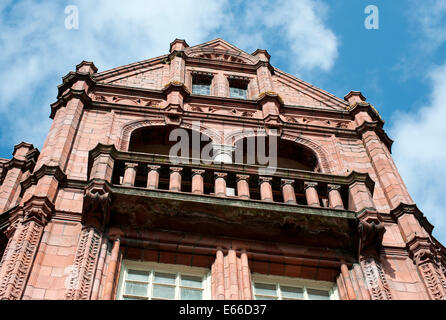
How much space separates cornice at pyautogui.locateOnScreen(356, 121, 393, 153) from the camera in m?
20.0

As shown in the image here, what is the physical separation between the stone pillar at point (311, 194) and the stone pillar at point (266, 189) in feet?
2.58

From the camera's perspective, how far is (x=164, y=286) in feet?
41.3

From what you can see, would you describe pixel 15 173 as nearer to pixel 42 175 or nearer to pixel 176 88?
pixel 42 175

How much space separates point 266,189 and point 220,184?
3.24 feet

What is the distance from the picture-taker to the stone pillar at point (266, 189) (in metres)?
14.4

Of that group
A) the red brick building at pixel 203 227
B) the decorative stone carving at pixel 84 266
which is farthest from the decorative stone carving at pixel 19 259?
the decorative stone carving at pixel 84 266

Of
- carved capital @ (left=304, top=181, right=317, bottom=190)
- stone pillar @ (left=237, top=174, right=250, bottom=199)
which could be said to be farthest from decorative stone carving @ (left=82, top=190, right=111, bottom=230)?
carved capital @ (left=304, top=181, right=317, bottom=190)

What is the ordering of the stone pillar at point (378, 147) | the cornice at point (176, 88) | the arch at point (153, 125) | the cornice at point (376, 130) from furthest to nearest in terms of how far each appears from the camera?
the cornice at point (176, 88) → the cornice at point (376, 130) → the arch at point (153, 125) → the stone pillar at point (378, 147)

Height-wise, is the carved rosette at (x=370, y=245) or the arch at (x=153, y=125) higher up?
the arch at (x=153, y=125)

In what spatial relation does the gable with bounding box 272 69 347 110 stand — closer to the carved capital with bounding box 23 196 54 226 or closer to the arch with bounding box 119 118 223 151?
the arch with bounding box 119 118 223 151

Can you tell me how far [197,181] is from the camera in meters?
14.6

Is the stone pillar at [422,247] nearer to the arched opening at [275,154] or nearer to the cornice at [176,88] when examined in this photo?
the arched opening at [275,154]

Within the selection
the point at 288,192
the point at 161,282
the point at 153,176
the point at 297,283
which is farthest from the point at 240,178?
the point at 161,282
